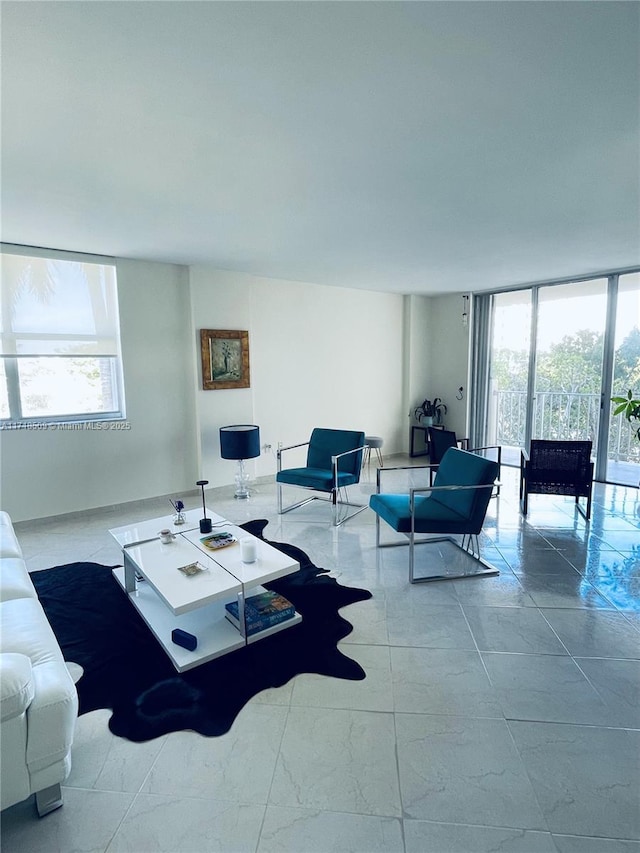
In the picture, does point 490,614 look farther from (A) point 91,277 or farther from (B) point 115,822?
(A) point 91,277

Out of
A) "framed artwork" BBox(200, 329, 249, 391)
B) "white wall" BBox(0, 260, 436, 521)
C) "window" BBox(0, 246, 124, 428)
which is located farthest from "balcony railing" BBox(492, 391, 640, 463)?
"window" BBox(0, 246, 124, 428)

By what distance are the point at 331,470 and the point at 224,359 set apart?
5.94 ft

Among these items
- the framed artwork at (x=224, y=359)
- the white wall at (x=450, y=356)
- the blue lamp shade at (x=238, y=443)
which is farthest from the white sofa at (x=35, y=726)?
the white wall at (x=450, y=356)

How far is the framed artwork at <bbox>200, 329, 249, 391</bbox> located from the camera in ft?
16.4

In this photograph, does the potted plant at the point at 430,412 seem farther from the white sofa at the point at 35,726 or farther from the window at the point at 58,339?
the white sofa at the point at 35,726

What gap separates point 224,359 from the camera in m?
5.12

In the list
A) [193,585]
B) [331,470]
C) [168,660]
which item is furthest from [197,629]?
[331,470]

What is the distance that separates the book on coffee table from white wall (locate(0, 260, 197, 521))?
2.60 metres

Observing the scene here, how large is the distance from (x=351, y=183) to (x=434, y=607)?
261cm

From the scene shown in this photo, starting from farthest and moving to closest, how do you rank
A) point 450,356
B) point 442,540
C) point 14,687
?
point 450,356 < point 442,540 < point 14,687

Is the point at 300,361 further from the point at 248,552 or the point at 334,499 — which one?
the point at 248,552

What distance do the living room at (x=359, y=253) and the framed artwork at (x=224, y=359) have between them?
32.3 inches

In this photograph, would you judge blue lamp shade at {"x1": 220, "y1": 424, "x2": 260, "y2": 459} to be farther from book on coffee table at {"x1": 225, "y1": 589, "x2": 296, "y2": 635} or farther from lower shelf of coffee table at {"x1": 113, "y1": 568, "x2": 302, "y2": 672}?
book on coffee table at {"x1": 225, "y1": 589, "x2": 296, "y2": 635}

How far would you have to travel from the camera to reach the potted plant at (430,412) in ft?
23.3
